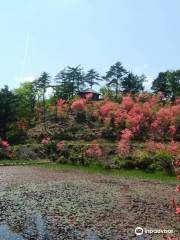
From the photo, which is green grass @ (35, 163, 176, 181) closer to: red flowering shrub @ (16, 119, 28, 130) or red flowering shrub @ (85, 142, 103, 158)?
red flowering shrub @ (85, 142, 103, 158)

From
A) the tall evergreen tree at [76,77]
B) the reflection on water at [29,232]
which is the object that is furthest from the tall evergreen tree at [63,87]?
the reflection on water at [29,232]

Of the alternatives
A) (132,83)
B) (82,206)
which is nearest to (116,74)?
(132,83)

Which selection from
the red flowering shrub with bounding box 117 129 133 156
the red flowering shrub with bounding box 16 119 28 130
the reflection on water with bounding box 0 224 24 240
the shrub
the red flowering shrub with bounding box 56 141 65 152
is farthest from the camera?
the red flowering shrub with bounding box 16 119 28 130

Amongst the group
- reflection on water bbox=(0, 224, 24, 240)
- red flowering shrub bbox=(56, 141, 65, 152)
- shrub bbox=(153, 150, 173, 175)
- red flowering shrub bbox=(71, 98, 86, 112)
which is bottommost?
reflection on water bbox=(0, 224, 24, 240)

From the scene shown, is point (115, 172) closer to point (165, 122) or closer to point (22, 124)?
point (165, 122)

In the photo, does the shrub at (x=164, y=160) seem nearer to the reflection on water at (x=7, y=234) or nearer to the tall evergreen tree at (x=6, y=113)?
the tall evergreen tree at (x=6, y=113)

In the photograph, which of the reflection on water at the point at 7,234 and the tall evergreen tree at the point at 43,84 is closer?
the reflection on water at the point at 7,234

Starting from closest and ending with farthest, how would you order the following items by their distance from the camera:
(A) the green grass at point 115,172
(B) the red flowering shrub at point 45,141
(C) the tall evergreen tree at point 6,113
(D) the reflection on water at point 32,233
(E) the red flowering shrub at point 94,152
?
(D) the reflection on water at point 32,233 → (A) the green grass at point 115,172 → (E) the red flowering shrub at point 94,152 → (B) the red flowering shrub at point 45,141 → (C) the tall evergreen tree at point 6,113

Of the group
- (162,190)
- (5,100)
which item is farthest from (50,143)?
(162,190)

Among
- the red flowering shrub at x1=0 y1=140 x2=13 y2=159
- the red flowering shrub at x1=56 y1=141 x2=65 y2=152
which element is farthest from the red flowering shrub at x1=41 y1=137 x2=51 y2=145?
the red flowering shrub at x1=0 y1=140 x2=13 y2=159

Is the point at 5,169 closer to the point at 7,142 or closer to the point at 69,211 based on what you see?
the point at 7,142

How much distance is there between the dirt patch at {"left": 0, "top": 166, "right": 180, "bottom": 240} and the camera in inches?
710

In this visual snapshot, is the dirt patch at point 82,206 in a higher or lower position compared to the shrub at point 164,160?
lower

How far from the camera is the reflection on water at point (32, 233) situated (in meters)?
16.7
